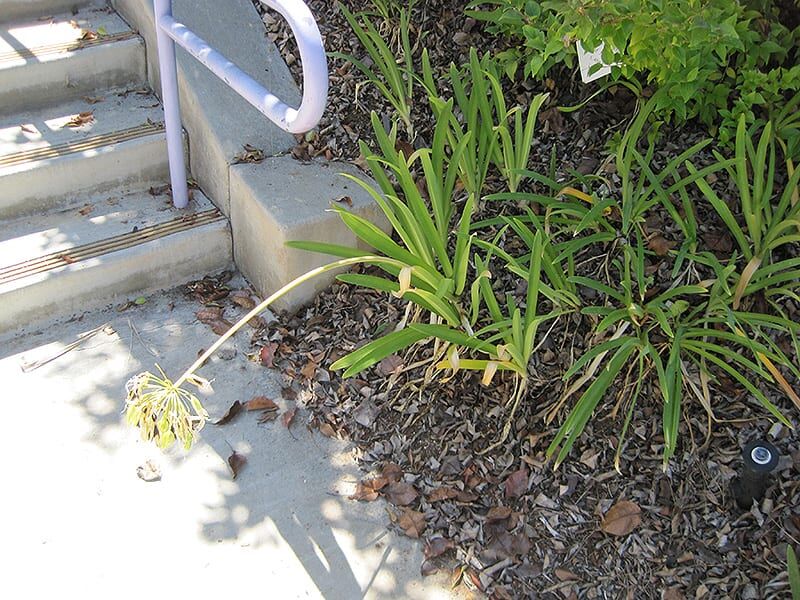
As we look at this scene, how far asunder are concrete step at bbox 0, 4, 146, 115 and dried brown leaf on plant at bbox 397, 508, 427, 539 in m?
2.06

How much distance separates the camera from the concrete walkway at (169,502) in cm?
219

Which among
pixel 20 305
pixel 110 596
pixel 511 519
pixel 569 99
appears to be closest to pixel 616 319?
pixel 511 519

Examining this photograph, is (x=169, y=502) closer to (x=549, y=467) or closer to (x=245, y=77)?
(x=549, y=467)

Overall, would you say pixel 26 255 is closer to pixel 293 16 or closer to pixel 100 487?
pixel 100 487

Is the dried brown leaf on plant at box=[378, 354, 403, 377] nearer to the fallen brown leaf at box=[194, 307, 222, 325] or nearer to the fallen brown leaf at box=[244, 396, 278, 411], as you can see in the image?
the fallen brown leaf at box=[244, 396, 278, 411]

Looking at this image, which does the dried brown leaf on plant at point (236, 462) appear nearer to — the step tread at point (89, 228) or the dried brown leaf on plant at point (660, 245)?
the step tread at point (89, 228)

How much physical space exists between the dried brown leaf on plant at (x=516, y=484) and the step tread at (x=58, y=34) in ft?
7.39

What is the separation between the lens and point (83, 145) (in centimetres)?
300

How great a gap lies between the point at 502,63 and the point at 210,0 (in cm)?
121

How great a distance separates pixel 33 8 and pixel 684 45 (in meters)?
2.53

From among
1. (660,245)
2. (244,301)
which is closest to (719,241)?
(660,245)

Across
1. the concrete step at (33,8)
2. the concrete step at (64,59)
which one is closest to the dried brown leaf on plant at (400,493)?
the concrete step at (64,59)

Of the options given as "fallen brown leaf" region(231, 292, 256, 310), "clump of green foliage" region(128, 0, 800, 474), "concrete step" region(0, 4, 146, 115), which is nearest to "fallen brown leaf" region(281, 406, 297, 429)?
"clump of green foliage" region(128, 0, 800, 474)

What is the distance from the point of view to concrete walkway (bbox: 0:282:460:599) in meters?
2.19
